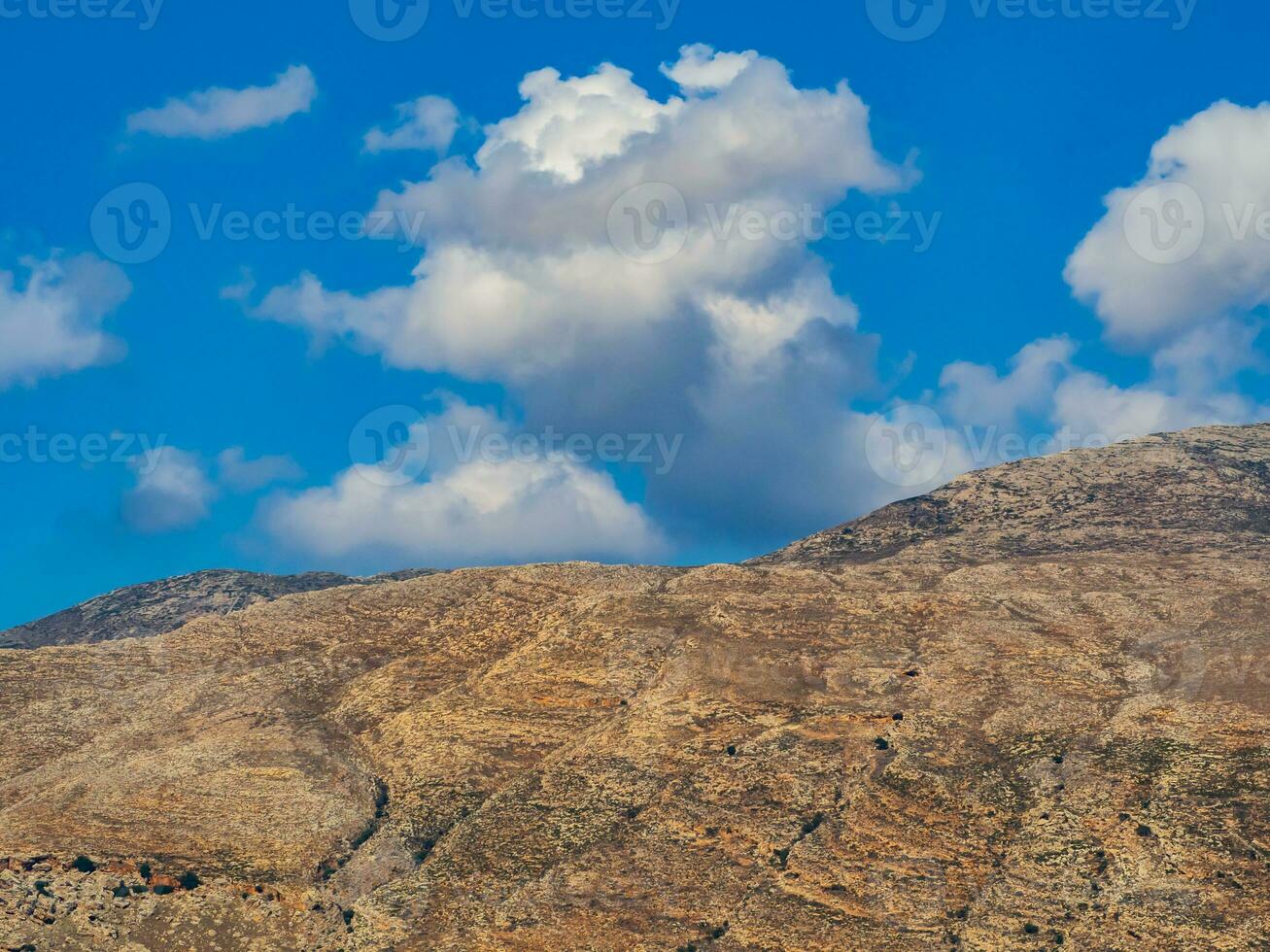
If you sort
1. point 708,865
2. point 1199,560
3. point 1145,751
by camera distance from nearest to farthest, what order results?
point 708,865 → point 1145,751 → point 1199,560

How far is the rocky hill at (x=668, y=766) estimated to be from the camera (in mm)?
88750

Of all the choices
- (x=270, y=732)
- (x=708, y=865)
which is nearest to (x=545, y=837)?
(x=708, y=865)

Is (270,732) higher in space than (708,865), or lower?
higher

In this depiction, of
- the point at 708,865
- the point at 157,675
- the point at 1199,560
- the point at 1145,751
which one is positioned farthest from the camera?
the point at 1199,560

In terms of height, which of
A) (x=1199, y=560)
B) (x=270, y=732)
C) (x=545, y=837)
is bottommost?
(x=545, y=837)

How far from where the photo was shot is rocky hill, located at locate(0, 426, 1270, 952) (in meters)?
88.8

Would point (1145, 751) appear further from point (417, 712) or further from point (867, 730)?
point (417, 712)

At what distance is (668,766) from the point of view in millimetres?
106625

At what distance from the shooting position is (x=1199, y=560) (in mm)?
154375

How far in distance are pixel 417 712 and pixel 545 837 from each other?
2706cm

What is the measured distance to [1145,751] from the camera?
330 feet

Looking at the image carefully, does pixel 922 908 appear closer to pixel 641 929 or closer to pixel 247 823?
pixel 641 929

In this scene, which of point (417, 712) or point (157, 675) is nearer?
point (417, 712)

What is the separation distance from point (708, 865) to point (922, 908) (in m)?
15.5
